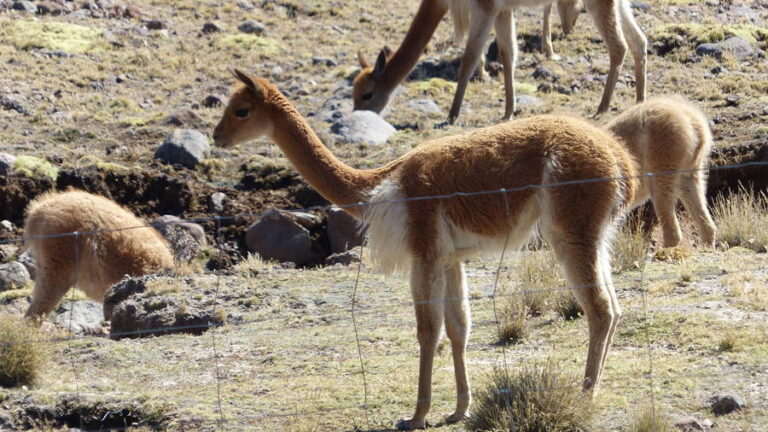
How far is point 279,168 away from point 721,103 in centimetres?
656

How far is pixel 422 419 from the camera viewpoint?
21.1 ft

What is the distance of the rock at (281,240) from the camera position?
42.8ft

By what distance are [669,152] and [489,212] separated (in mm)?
4408

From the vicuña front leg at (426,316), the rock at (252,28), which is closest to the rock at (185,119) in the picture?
the rock at (252,28)

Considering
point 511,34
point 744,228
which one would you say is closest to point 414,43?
point 511,34

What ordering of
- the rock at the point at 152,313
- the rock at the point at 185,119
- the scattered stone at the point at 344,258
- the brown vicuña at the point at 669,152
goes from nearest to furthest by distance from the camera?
1. the rock at the point at 152,313
2. the brown vicuña at the point at 669,152
3. the scattered stone at the point at 344,258
4. the rock at the point at 185,119

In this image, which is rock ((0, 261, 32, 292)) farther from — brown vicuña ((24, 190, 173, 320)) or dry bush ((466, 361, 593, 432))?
dry bush ((466, 361, 593, 432))

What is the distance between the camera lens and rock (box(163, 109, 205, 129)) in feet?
55.8

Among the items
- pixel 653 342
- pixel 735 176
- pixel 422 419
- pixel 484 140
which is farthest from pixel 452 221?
pixel 735 176

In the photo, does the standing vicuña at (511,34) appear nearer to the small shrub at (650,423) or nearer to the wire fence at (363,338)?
the wire fence at (363,338)

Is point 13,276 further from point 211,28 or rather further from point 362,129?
point 211,28

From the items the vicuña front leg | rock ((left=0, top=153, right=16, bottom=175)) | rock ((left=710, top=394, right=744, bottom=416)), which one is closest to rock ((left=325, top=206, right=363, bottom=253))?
rock ((left=0, top=153, right=16, bottom=175))

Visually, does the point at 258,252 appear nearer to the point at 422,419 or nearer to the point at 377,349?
the point at 377,349

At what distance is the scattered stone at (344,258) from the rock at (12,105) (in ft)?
25.9
